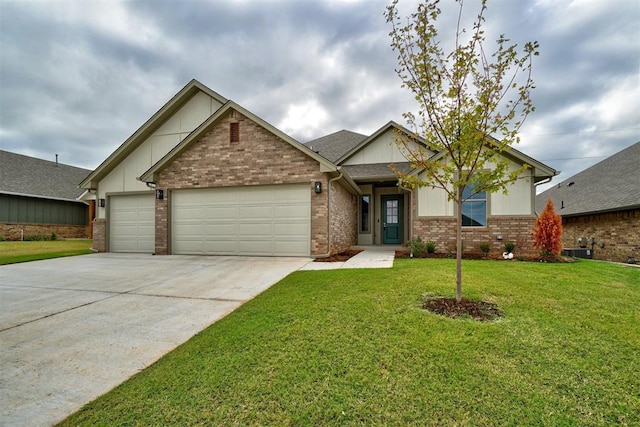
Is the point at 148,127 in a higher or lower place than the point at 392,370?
higher

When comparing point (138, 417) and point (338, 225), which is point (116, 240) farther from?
point (138, 417)

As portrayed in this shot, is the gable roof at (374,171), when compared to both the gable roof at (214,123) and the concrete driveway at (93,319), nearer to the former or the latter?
the gable roof at (214,123)

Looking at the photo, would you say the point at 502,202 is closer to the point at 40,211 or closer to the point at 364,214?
the point at 364,214

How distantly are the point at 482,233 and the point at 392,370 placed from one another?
358 inches

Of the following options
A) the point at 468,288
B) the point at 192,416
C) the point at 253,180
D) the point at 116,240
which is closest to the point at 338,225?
the point at 253,180

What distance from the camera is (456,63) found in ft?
13.4

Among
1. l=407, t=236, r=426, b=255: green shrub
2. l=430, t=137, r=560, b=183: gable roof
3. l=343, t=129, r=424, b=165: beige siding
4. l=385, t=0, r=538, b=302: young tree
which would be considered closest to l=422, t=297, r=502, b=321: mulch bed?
l=385, t=0, r=538, b=302: young tree

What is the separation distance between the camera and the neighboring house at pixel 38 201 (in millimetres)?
18531

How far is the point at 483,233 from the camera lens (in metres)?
10.2

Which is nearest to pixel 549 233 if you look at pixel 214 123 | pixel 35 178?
pixel 214 123

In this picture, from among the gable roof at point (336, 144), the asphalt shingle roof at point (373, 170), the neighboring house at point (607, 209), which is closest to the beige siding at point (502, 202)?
the asphalt shingle roof at point (373, 170)

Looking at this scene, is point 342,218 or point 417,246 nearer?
point 417,246

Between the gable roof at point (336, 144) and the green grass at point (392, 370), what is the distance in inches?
471

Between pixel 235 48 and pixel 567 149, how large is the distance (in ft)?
116
